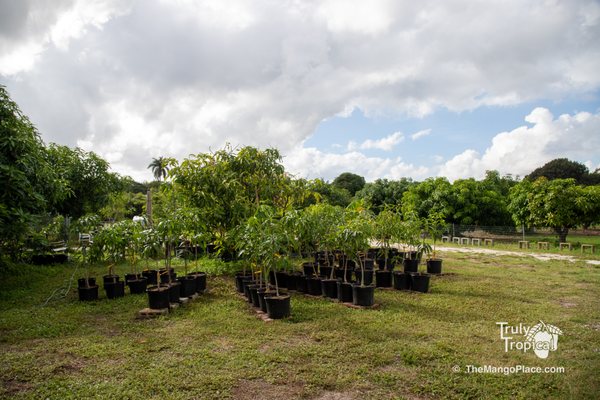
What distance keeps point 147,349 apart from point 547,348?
165 inches

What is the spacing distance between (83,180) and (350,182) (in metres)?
32.9

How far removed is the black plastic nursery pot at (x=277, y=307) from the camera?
515 centimetres

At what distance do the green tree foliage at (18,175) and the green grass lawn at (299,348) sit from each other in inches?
52.7

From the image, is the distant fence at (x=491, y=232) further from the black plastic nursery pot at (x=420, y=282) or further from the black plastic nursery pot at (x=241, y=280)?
the black plastic nursery pot at (x=241, y=280)

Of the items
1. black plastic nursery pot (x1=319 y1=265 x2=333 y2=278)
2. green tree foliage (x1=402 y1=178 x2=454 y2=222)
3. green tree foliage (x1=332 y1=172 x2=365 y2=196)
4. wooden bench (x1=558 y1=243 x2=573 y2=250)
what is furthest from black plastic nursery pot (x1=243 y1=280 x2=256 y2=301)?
green tree foliage (x1=332 y1=172 x2=365 y2=196)

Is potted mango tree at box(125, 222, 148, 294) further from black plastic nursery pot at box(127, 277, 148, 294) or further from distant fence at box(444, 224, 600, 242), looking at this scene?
distant fence at box(444, 224, 600, 242)

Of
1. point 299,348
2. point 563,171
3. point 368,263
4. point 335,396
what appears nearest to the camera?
point 335,396

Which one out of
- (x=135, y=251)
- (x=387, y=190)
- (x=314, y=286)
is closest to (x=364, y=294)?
(x=314, y=286)

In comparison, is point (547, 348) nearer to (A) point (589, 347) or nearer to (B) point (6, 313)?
(A) point (589, 347)

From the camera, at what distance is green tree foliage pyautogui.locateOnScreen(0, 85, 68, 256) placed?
6.03m

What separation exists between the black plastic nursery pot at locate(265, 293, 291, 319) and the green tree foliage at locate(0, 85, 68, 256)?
403cm

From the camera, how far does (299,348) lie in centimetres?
409

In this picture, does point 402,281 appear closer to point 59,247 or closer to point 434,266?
point 434,266

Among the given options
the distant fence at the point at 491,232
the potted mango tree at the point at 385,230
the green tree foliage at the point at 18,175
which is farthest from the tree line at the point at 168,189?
the distant fence at the point at 491,232
